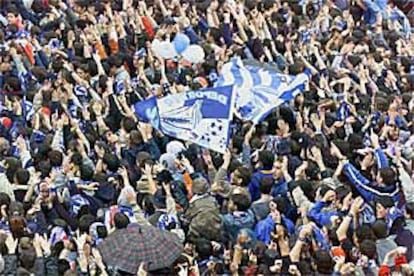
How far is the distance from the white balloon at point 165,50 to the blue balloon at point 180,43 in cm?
7

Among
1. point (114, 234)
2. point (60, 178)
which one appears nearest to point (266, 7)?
point (60, 178)

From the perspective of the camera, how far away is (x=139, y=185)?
45.7 feet

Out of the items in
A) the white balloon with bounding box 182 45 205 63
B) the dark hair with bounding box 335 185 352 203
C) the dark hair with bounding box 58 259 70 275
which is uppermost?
the white balloon with bounding box 182 45 205 63

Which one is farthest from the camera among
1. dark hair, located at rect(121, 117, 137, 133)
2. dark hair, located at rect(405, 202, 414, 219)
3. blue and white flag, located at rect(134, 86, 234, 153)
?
dark hair, located at rect(121, 117, 137, 133)

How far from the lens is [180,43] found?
1759cm

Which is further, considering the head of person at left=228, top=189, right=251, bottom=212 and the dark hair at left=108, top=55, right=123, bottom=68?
the dark hair at left=108, top=55, right=123, bottom=68

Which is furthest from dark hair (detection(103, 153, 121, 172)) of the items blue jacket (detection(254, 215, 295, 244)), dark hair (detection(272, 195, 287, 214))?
blue jacket (detection(254, 215, 295, 244))

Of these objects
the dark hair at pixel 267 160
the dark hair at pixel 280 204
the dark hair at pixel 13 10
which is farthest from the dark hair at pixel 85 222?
the dark hair at pixel 13 10

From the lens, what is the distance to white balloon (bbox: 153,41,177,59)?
17375 millimetres

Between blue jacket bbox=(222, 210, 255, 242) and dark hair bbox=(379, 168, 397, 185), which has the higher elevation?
dark hair bbox=(379, 168, 397, 185)

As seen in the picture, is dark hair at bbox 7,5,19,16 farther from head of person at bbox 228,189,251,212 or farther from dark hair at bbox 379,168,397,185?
dark hair at bbox 379,168,397,185

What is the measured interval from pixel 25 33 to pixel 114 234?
6587mm

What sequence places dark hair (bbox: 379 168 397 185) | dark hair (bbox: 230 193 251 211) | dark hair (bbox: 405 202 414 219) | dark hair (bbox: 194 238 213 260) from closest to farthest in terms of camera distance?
1. dark hair (bbox: 194 238 213 260)
2. dark hair (bbox: 230 193 251 211)
3. dark hair (bbox: 405 202 414 219)
4. dark hair (bbox: 379 168 397 185)

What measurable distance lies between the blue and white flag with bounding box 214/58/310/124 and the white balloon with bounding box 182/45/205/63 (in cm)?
100
